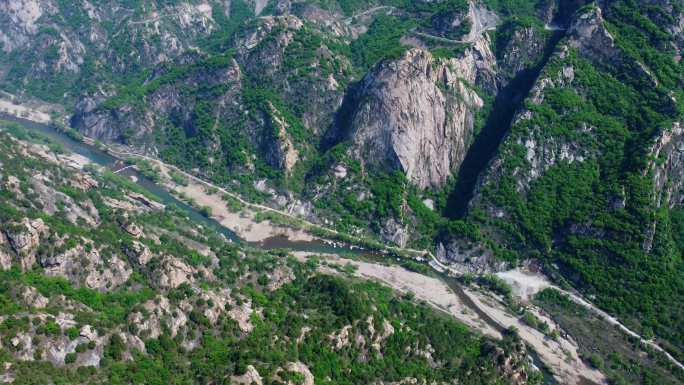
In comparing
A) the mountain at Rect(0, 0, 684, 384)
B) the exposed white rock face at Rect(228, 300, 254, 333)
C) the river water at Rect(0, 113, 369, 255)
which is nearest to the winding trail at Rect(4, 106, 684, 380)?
the mountain at Rect(0, 0, 684, 384)

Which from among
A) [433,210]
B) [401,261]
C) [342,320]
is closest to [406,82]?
[433,210]

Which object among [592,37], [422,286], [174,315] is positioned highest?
[592,37]

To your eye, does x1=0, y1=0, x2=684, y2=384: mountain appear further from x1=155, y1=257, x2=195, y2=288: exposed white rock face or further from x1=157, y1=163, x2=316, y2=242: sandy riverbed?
x1=155, y1=257, x2=195, y2=288: exposed white rock face

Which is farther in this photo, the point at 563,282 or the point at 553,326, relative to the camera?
the point at 563,282

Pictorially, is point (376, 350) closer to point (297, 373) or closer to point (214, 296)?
point (297, 373)

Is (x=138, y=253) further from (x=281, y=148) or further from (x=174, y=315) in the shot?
(x=281, y=148)

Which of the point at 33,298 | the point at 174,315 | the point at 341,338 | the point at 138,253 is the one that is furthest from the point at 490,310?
the point at 33,298

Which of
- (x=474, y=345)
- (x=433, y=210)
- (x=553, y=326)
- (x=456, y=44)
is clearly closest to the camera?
(x=474, y=345)
